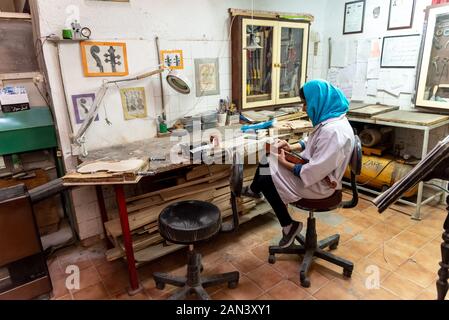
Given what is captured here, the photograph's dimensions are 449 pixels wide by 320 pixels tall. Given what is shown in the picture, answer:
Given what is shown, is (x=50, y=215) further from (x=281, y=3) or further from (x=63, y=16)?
(x=281, y=3)

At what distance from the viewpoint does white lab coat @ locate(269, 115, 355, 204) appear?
1896 mm

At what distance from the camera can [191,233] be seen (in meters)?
1.74

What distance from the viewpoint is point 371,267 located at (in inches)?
91.2

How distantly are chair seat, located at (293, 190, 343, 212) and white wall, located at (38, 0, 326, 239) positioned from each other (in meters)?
1.46

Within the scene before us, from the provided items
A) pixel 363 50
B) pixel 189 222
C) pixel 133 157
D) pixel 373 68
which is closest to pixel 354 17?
pixel 363 50

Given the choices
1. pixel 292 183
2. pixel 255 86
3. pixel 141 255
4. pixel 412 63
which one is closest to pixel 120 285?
pixel 141 255

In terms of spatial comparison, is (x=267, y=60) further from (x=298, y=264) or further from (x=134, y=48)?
(x=298, y=264)

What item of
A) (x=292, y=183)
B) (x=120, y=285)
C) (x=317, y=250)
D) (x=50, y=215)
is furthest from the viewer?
(x=50, y=215)

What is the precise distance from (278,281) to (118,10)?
2.38 metres

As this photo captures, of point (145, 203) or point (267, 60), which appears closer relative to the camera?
point (145, 203)

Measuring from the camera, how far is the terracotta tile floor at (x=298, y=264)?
2104mm

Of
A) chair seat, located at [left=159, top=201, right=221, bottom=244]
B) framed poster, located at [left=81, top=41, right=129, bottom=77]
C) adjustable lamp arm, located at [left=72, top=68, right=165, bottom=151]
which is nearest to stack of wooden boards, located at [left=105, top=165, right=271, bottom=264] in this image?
chair seat, located at [left=159, top=201, right=221, bottom=244]

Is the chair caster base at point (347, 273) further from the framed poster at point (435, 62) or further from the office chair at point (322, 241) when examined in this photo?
the framed poster at point (435, 62)

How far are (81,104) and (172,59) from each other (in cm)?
87
